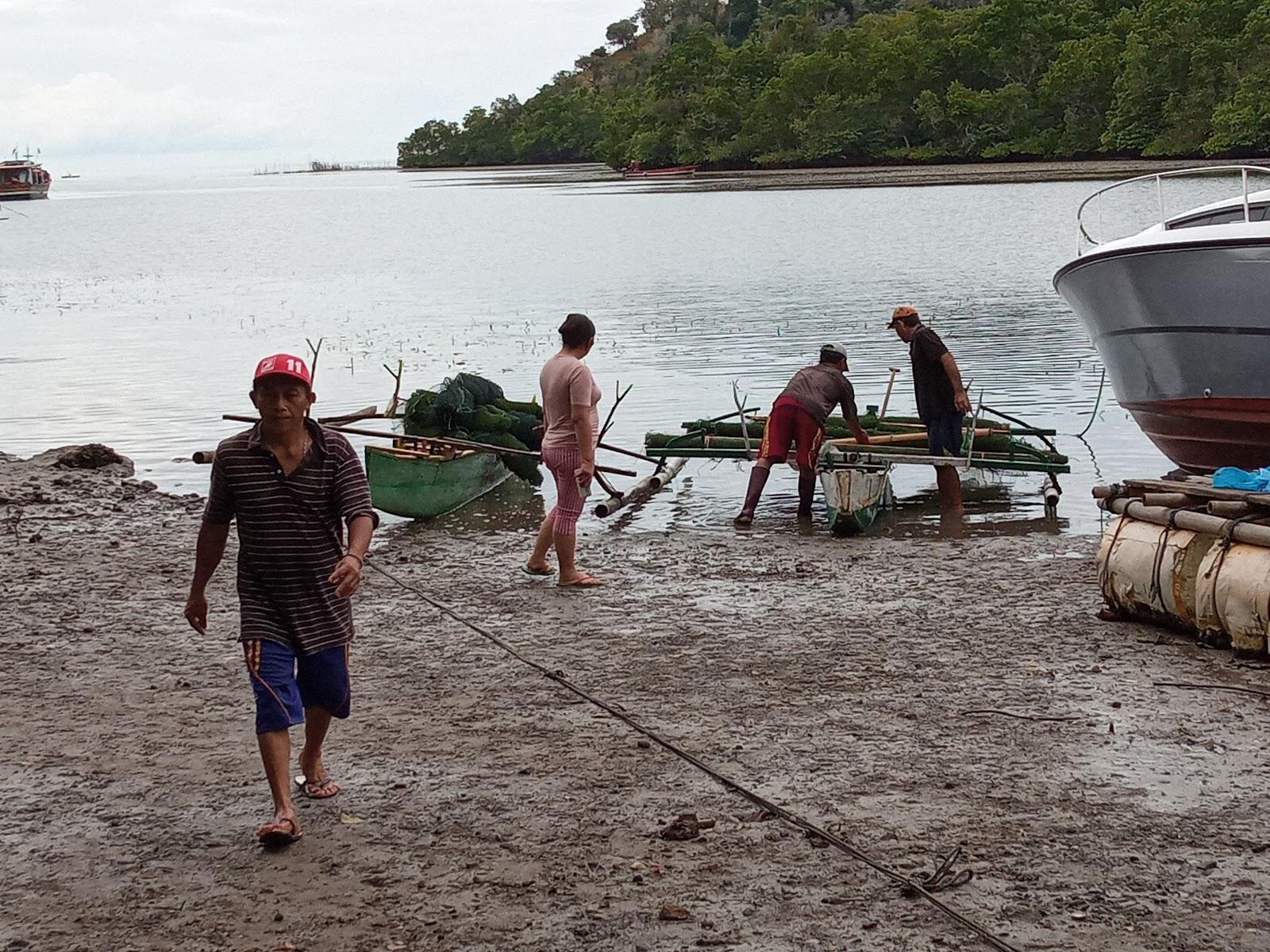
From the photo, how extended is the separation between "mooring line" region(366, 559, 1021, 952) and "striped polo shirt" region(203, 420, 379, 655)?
161 cm

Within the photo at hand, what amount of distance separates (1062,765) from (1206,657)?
6.11 feet

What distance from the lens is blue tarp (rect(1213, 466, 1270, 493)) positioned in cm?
825

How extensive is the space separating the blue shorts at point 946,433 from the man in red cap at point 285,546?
25.7 feet

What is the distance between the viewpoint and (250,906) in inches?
198

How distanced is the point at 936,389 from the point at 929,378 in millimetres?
93

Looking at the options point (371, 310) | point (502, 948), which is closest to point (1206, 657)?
point (502, 948)

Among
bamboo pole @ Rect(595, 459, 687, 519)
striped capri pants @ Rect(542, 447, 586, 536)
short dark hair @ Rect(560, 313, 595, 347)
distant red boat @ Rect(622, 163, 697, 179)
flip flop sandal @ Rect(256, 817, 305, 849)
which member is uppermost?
distant red boat @ Rect(622, 163, 697, 179)

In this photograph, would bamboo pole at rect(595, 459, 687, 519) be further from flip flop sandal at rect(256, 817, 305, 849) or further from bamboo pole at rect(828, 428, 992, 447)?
flip flop sandal at rect(256, 817, 305, 849)

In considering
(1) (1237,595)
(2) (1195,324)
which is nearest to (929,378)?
(2) (1195,324)

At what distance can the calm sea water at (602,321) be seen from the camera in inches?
697

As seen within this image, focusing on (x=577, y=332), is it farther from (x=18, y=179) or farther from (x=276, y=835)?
(x=18, y=179)

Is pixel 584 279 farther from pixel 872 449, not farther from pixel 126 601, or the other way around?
pixel 126 601

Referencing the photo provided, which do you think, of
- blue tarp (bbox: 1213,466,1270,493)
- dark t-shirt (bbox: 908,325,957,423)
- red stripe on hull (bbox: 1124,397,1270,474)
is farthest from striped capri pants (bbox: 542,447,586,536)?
red stripe on hull (bbox: 1124,397,1270,474)

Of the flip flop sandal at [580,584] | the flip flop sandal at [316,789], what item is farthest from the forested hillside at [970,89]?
the flip flop sandal at [316,789]
